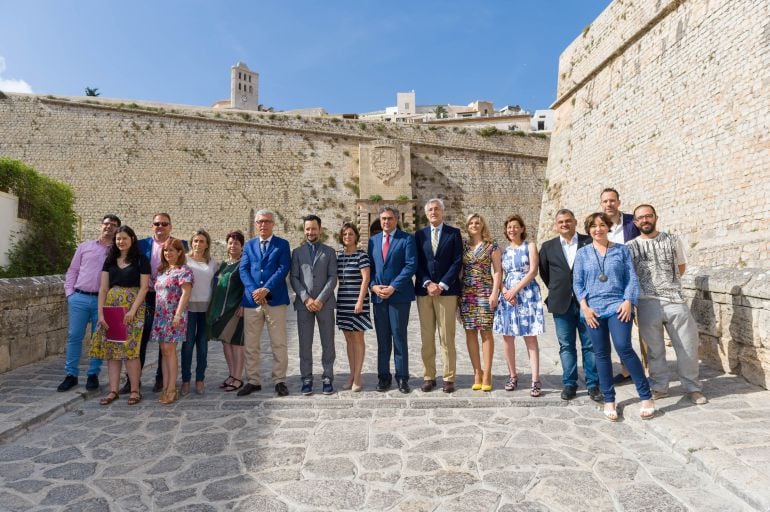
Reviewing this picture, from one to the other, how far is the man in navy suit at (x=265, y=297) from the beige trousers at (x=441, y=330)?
1419 mm

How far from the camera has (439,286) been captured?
4398mm

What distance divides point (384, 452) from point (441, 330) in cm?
165

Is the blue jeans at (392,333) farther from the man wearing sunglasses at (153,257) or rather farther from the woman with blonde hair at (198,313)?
the man wearing sunglasses at (153,257)

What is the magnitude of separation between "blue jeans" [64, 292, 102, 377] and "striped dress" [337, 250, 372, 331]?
2.45 m

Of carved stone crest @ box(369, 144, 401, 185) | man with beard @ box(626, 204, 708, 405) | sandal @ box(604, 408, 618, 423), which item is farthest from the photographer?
carved stone crest @ box(369, 144, 401, 185)

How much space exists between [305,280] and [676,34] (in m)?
11.1

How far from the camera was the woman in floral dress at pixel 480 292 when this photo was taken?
4.46m

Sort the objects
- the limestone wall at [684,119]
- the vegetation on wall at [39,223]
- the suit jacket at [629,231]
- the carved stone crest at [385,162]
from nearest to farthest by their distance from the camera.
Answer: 1. the suit jacket at [629,231]
2. the vegetation on wall at [39,223]
3. the limestone wall at [684,119]
4. the carved stone crest at [385,162]

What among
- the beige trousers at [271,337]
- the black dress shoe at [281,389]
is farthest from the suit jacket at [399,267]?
the black dress shoe at [281,389]

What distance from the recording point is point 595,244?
3980 millimetres

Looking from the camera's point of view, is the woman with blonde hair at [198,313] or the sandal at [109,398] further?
the woman with blonde hair at [198,313]

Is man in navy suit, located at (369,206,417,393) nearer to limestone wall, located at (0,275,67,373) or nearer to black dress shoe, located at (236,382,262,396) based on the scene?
black dress shoe, located at (236,382,262,396)

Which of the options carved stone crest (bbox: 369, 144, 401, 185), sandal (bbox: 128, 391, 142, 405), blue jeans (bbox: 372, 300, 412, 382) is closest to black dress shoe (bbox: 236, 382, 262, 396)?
sandal (bbox: 128, 391, 142, 405)

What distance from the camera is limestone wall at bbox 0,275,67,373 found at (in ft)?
17.0
